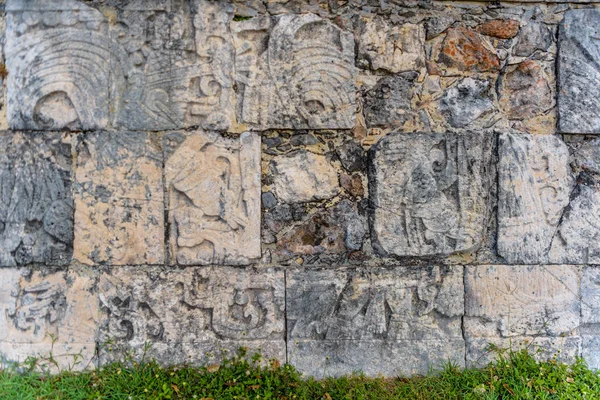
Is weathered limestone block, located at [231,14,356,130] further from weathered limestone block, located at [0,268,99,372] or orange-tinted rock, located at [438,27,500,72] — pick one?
weathered limestone block, located at [0,268,99,372]

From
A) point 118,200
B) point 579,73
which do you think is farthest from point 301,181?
point 579,73

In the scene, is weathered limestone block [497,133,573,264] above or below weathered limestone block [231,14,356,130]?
below

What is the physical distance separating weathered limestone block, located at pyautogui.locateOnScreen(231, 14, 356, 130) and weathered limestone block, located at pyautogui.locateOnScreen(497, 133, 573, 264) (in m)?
1.12

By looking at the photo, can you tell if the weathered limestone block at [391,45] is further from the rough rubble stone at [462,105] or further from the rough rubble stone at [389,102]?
the rough rubble stone at [462,105]

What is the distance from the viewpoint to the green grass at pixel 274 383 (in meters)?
3.04

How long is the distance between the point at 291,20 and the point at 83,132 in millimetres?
1521

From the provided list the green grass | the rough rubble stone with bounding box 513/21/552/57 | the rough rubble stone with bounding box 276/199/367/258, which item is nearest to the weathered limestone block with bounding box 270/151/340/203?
the rough rubble stone with bounding box 276/199/367/258

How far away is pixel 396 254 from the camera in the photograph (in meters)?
3.37

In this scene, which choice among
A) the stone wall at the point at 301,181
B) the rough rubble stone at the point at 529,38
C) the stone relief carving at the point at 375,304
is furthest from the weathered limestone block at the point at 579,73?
the stone relief carving at the point at 375,304

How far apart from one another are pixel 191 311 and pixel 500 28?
2.81 meters

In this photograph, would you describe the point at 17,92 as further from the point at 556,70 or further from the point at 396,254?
the point at 556,70

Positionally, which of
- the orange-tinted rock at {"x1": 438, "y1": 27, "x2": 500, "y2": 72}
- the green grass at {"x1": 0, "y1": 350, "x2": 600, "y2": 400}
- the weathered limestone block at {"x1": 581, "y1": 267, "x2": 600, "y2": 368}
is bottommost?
the green grass at {"x1": 0, "y1": 350, "x2": 600, "y2": 400}

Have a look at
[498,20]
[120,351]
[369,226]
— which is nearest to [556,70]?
[498,20]

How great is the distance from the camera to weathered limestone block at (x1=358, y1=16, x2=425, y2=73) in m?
3.40
